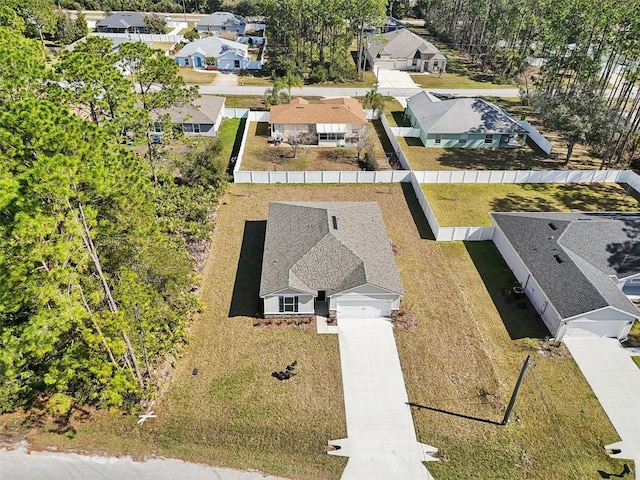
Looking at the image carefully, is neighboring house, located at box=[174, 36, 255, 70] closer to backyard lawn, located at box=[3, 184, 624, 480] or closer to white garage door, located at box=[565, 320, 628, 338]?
backyard lawn, located at box=[3, 184, 624, 480]

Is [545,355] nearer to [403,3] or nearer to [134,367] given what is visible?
[134,367]

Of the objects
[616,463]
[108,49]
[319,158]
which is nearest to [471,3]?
[319,158]

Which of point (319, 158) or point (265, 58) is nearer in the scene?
point (319, 158)

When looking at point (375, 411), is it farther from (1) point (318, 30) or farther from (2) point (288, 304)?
(1) point (318, 30)

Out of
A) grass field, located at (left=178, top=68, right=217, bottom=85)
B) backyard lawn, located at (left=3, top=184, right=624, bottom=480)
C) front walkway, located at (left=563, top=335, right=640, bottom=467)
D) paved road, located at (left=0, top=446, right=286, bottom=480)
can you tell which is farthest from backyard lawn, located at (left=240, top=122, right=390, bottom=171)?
paved road, located at (left=0, top=446, right=286, bottom=480)

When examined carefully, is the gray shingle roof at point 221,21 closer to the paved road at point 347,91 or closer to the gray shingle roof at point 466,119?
the paved road at point 347,91

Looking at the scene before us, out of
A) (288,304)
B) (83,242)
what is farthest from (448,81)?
(83,242)
